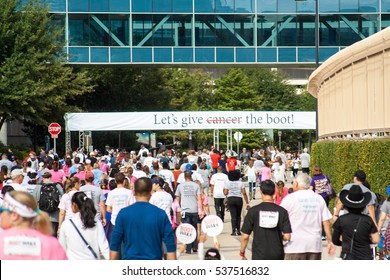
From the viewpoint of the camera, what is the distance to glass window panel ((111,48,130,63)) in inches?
2323

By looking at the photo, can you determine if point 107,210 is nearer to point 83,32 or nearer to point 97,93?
point 83,32

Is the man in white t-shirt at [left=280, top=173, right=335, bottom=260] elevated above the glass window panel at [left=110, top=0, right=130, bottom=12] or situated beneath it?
situated beneath

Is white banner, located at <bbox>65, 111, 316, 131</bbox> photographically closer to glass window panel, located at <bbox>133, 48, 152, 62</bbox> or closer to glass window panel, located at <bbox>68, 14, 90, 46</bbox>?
glass window panel, located at <bbox>133, 48, 152, 62</bbox>

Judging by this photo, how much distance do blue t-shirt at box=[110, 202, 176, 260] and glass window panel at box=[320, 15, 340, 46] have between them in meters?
51.9

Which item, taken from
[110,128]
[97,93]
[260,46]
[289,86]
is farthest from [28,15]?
[289,86]

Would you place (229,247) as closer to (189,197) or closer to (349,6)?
(189,197)

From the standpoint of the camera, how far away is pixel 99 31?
59.6m

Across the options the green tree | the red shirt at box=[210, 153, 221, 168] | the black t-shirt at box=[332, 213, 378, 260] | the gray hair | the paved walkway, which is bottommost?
the paved walkway

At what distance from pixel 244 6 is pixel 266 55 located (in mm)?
3351

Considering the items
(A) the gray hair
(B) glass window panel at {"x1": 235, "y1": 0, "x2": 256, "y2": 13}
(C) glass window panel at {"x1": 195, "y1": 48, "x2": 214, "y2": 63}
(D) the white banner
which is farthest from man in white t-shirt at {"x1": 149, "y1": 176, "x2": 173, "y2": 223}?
(B) glass window panel at {"x1": 235, "y1": 0, "x2": 256, "y2": 13}

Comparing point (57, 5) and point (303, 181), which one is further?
point (57, 5)

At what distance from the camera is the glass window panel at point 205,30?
59.7m

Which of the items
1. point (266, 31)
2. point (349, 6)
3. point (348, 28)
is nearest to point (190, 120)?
point (266, 31)

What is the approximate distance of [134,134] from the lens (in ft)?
249
